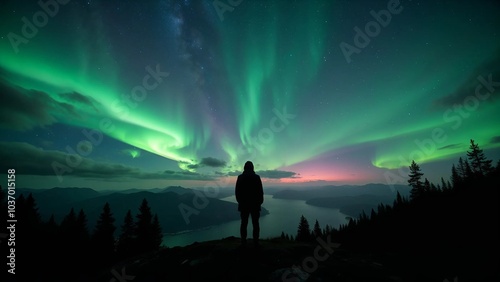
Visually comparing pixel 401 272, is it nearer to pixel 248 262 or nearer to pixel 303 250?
pixel 303 250

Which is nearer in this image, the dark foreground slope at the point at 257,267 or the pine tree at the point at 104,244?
the dark foreground slope at the point at 257,267

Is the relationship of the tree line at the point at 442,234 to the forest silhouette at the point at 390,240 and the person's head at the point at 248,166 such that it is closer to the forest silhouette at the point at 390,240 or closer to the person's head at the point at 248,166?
the forest silhouette at the point at 390,240

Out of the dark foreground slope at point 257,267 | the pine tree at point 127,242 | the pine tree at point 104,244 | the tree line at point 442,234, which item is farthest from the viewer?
the pine tree at point 127,242

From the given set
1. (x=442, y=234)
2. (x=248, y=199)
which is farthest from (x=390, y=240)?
(x=248, y=199)

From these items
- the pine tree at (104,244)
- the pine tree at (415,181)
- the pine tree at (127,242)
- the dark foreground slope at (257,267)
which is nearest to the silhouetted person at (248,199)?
the dark foreground slope at (257,267)

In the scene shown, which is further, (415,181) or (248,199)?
(415,181)

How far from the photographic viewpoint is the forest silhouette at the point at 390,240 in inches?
383

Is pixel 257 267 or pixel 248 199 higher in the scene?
pixel 248 199

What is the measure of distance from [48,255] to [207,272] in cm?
4151

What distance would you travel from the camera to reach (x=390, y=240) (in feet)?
125

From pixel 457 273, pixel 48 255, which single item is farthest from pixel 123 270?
pixel 48 255

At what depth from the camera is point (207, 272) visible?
7.47 meters

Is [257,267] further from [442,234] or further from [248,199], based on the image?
[442,234]

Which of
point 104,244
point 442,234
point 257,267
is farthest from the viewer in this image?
point 104,244
